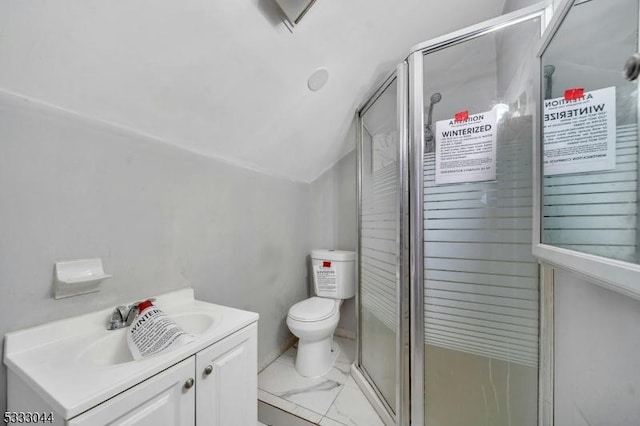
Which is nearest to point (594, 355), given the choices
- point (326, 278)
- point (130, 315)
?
point (326, 278)

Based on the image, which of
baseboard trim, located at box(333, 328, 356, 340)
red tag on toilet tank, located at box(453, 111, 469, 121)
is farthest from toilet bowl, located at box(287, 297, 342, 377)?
red tag on toilet tank, located at box(453, 111, 469, 121)

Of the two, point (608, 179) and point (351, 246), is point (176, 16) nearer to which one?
point (608, 179)

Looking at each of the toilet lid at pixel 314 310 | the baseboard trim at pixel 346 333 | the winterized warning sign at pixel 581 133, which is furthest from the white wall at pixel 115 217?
the winterized warning sign at pixel 581 133

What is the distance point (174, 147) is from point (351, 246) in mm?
1639

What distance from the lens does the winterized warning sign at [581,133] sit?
2.12 feet

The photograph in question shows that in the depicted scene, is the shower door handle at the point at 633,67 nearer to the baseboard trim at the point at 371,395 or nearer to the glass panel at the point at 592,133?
the glass panel at the point at 592,133

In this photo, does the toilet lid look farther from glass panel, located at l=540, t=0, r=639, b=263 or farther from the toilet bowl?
glass panel, located at l=540, t=0, r=639, b=263

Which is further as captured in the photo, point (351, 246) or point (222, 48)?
point (351, 246)

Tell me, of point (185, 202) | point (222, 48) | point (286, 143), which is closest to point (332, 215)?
point (286, 143)

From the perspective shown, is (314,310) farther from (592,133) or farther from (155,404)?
(592,133)

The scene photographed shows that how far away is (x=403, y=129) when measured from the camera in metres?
1.27

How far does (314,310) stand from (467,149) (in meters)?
1.41

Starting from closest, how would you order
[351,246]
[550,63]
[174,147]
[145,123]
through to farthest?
[550,63] → [145,123] → [174,147] → [351,246]

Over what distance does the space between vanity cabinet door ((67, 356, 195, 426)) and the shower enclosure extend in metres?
0.98
